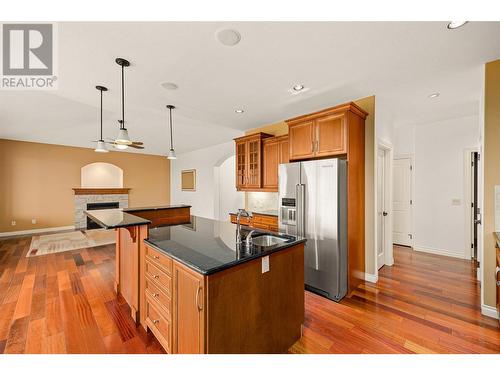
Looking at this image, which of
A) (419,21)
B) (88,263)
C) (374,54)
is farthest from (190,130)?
(419,21)

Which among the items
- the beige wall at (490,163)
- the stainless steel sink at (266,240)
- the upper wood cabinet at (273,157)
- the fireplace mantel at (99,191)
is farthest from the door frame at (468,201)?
the fireplace mantel at (99,191)

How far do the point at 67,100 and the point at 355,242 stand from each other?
5.10 m

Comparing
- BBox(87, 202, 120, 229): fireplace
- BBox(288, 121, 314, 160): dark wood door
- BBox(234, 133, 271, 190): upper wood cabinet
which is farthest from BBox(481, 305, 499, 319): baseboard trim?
BBox(87, 202, 120, 229): fireplace

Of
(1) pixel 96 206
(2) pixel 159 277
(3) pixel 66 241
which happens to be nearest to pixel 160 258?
(2) pixel 159 277

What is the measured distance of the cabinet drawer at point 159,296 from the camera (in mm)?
1615

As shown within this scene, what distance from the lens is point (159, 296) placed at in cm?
175

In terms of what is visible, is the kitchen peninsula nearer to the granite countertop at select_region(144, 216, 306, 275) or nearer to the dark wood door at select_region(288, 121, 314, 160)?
the granite countertop at select_region(144, 216, 306, 275)

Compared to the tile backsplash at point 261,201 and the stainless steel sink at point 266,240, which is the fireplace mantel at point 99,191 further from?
the stainless steel sink at point 266,240

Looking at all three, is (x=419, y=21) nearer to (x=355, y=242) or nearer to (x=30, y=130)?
(x=355, y=242)

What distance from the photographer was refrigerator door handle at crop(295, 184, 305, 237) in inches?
115

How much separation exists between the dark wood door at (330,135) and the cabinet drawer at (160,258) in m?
2.37

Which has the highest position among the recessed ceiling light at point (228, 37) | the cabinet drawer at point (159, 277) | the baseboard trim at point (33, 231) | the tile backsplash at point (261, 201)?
the recessed ceiling light at point (228, 37)

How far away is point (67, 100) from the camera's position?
142 inches

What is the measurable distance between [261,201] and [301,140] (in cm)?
214
